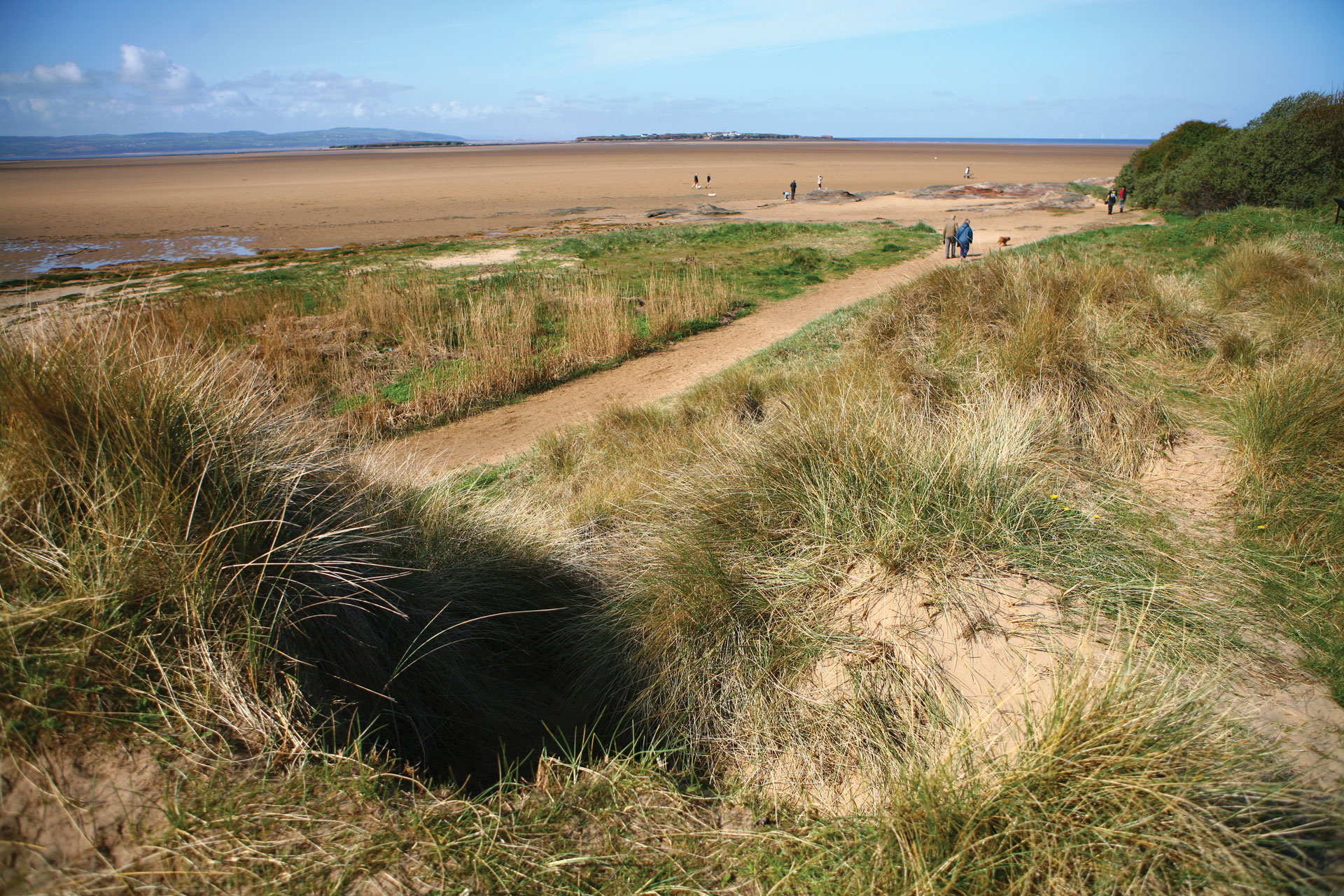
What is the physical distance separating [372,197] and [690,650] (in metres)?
49.6

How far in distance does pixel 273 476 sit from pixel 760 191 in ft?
159

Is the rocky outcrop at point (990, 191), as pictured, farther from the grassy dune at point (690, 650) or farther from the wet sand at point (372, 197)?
the grassy dune at point (690, 650)

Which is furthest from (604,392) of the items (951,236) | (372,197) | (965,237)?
(372,197)

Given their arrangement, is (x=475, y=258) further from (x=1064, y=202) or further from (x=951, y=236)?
(x=1064, y=202)

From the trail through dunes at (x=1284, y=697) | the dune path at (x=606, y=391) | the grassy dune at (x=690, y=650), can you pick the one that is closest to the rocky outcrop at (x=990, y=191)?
the dune path at (x=606, y=391)

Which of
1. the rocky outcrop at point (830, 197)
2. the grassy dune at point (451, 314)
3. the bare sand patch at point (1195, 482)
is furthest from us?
the rocky outcrop at point (830, 197)

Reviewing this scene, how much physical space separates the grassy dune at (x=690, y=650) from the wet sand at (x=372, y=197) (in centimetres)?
2519

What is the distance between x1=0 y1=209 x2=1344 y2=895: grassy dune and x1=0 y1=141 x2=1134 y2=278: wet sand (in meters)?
25.2

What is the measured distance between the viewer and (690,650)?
11.4 feet

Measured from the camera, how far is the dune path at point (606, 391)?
8.49 m

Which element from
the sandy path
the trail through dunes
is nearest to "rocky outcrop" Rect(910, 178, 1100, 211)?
the sandy path

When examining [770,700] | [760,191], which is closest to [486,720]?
[770,700]

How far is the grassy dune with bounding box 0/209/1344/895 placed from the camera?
1992mm

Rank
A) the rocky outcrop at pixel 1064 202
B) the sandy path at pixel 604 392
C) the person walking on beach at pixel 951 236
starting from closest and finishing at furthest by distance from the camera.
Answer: the sandy path at pixel 604 392, the person walking on beach at pixel 951 236, the rocky outcrop at pixel 1064 202
